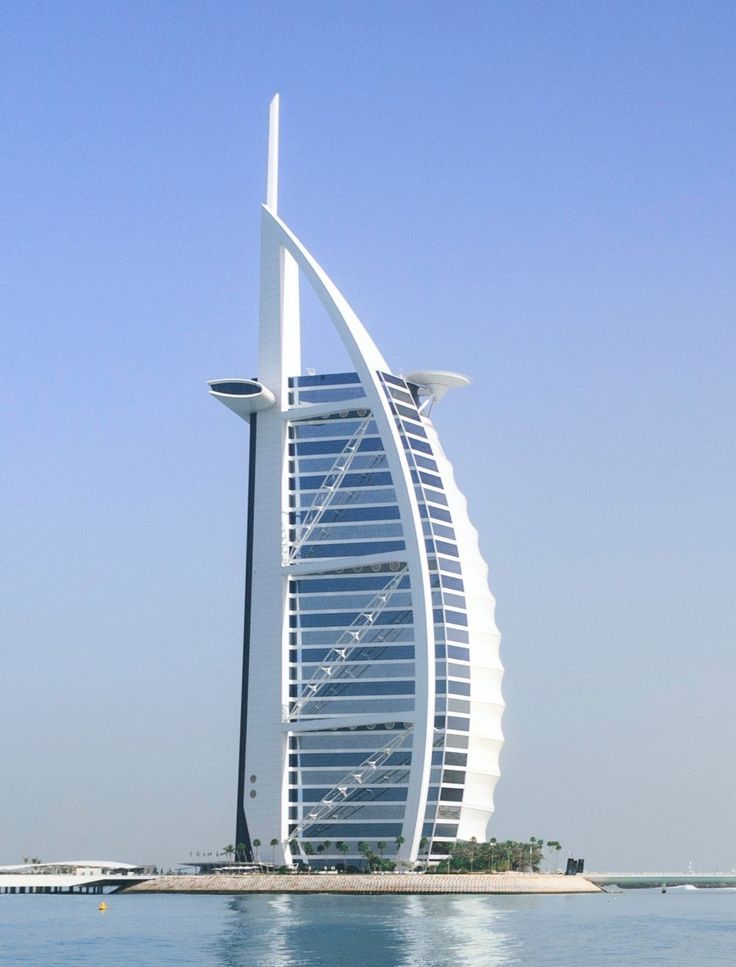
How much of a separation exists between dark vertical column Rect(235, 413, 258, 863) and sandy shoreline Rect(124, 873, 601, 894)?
7.47 meters

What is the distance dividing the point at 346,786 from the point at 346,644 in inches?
481

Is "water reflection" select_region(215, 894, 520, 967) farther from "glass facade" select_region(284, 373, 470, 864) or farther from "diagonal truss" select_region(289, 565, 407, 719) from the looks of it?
"diagonal truss" select_region(289, 565, 407, 719)

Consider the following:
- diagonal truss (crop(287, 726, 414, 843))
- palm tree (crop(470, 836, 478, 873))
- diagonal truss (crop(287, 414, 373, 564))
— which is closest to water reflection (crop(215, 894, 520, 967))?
palm tree (crop(470, 836, 478, 873))

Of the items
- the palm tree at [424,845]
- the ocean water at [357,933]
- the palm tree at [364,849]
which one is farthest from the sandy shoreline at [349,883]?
the palm tree at [424,845]

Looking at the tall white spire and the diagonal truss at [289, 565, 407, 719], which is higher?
the tall white spire

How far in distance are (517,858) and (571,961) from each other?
74320mm

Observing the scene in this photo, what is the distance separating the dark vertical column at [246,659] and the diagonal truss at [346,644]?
5.00 m

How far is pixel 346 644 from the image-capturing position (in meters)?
137

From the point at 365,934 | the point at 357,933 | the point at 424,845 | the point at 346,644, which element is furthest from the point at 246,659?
the point at 365,934

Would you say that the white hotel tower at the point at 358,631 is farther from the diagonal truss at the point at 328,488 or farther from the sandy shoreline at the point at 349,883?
the sandy shoreline at the point at 349,883

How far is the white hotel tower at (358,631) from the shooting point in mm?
134125

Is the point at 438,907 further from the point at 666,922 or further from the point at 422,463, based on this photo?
the point at 422,463

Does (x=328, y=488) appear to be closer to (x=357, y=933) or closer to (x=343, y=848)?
(x=343, y=848)

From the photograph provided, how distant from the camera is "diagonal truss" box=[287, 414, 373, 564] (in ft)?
461
